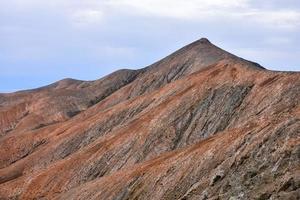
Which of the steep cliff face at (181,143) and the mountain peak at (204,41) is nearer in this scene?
the steep cliff face at (181,143)

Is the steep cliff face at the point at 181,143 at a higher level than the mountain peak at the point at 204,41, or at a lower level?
lower

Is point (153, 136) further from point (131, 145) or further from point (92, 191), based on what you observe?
point (92, 191)

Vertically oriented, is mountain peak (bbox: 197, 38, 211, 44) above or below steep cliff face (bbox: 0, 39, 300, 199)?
above

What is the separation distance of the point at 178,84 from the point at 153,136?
17.2 metres

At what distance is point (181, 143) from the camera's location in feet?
219

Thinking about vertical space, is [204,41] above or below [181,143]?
above

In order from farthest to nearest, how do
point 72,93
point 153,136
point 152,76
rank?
point 72,93 < point 152,76 < point 153,136

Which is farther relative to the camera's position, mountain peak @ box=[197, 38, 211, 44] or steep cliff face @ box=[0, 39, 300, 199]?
mountain peak @ box=[197, 38, 211, 44]

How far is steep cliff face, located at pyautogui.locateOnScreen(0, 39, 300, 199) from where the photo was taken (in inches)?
1442

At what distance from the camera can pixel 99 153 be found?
7269 centimetres

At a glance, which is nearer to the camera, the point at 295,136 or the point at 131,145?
the point at 295,136

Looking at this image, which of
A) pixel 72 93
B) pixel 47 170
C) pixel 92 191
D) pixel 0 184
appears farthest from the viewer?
pixel 72 93

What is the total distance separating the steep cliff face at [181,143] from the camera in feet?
120

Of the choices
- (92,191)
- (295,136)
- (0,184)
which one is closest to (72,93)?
(0,184)
